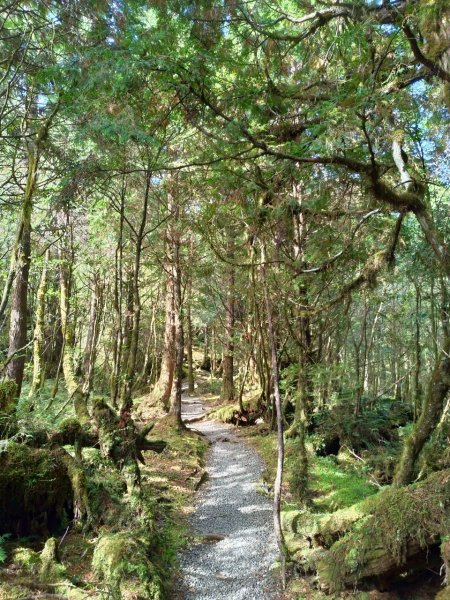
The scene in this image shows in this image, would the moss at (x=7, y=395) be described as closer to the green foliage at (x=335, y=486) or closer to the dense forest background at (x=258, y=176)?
the dense forest background at (x=258, y=176)

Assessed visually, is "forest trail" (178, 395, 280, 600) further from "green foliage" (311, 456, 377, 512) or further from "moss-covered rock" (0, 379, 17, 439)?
"moss-covered rock" (0, 379, 17, 439)

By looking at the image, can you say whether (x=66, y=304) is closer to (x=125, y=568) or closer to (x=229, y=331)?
(x=229, y=331)

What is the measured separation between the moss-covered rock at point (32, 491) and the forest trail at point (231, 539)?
1.98 metres

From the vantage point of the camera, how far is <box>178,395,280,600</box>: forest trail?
18.4 feet

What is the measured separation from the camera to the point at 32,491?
18.1ft

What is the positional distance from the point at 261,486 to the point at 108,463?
3.57m

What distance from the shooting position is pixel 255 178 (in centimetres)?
640

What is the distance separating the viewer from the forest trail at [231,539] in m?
5.60

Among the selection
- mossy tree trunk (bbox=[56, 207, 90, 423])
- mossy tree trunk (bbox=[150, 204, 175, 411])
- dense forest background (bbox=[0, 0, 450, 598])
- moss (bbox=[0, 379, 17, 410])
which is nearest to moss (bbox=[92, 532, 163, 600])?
dense forest background (bbox=[0, 0, 450, 598])

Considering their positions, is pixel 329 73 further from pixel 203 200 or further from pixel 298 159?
pixel 203 200

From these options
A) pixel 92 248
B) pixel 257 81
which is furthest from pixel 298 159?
pixel 92 248

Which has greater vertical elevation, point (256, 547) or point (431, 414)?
point (431, 414)

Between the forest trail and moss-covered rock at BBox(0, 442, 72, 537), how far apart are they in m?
1.98

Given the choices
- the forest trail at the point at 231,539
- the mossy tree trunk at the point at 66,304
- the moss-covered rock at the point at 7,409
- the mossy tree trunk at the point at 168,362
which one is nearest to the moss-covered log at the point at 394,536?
the forest trail at the point at 231,539
